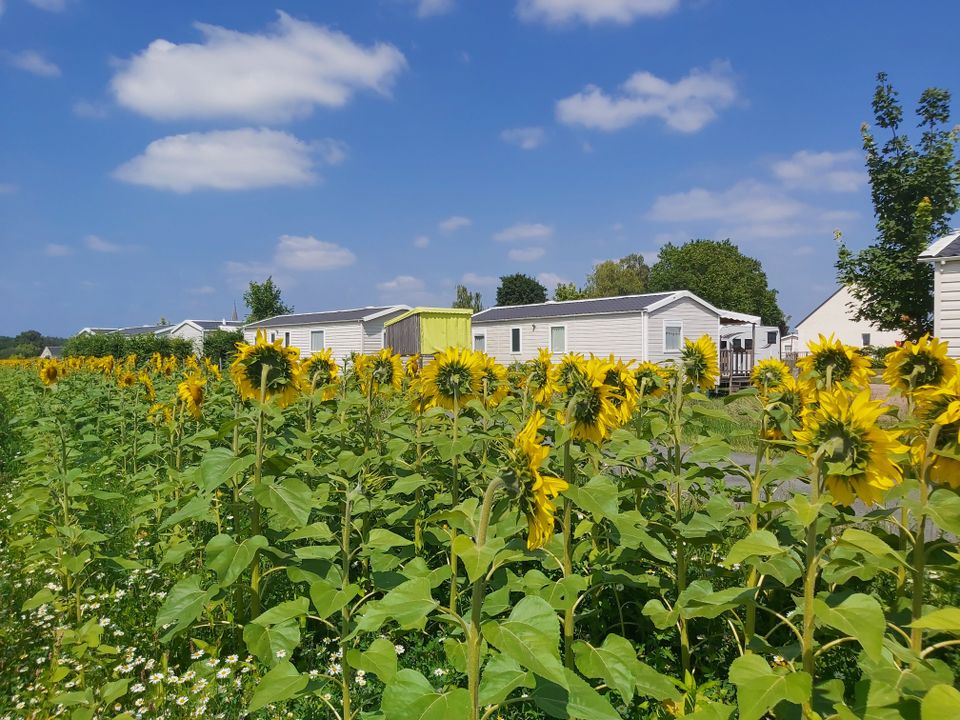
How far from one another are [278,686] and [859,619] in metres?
1.74

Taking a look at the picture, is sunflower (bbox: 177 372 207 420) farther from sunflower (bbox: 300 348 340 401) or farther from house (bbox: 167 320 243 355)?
house (bbox: 167 320 243 355)

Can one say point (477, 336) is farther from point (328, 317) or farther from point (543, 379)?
point (543, 379)

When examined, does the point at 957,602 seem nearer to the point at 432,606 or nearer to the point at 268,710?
the point at 432,606

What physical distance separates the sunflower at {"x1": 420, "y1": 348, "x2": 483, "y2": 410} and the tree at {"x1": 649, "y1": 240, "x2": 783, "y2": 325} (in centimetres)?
5853

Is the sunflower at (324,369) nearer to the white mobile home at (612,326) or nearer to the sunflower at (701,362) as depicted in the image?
the sunflower at (701,362)

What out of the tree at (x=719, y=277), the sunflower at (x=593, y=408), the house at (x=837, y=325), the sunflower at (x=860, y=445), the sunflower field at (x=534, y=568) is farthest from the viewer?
the tree at (x=719, y=277)

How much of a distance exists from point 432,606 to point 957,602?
3166 mm

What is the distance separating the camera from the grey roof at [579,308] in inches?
965

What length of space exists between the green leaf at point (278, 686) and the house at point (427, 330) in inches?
963

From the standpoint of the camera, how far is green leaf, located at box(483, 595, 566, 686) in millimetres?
1338

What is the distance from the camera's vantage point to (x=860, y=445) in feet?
5.75

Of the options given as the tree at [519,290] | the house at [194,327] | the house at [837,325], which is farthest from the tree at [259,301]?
the house at [837,325]

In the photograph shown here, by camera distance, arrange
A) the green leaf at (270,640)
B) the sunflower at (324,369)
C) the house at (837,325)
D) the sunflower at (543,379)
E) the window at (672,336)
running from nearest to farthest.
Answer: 1. the green leaf at (270,640)
2. the sunflower at (543,379)
3. the sunflower at (324,369)
4. the window at (672,336)
5. the house at (837,325)

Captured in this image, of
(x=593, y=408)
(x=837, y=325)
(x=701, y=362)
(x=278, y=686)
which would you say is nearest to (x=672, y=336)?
(x=701, y=362)
